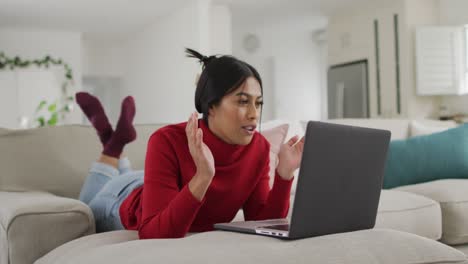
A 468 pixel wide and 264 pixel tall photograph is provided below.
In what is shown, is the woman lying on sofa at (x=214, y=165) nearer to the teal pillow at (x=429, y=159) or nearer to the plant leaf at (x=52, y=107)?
the teal pillow at (x=429, y=159)

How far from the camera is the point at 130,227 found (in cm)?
187

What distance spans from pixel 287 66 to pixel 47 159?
8.97 metres

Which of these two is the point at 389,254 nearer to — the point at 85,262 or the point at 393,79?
the point at 85,262

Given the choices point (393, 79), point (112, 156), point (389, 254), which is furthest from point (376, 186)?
point (393, 79)

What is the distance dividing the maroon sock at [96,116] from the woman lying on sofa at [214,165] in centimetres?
80

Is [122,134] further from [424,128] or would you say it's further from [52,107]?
[52,107]

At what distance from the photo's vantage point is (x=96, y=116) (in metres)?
2.75

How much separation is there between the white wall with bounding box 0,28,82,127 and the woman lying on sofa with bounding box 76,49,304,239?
28.9 feet

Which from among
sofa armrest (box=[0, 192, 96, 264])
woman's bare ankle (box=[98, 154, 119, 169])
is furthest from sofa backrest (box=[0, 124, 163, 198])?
sofa armrest (box=[0, 192, 96, 264])

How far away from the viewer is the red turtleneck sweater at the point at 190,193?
1483 millimetres

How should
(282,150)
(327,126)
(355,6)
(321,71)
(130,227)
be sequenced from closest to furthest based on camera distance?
(327,126) → (282,150) → (130,227) → (355,6) → (321,71)

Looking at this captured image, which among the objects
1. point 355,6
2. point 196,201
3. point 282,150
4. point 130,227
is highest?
point 355,6

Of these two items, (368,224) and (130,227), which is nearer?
(368,224)

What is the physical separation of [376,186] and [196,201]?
0.45 metres
